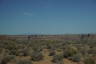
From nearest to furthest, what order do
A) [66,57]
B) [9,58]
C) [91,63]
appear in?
[91,63], [9,58], [66,57]

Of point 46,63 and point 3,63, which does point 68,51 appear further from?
point 3,63

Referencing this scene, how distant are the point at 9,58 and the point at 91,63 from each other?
9238 millimetres

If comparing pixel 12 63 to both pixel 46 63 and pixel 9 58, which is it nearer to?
pixel 9 58

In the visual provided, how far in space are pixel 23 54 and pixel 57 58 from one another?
7.02 metres

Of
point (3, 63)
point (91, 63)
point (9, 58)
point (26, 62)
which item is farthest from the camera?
point (9, 58)

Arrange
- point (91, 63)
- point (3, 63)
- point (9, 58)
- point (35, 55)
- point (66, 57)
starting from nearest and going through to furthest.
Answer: point (91, 63) < point (3, 63) < point (9, 58) < point (35, 55) < point (66, 57)

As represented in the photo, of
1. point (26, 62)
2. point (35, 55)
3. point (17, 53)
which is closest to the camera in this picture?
point (26, 62)

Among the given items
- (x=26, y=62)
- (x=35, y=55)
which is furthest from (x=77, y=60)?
(x=26, y=62)

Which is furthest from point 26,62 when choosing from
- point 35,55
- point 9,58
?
point 35,55

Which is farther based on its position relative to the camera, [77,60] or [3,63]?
[77,60]

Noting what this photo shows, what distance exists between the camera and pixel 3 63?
648 inches

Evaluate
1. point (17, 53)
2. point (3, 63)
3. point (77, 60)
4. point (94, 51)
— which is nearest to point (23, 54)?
point (17, 53)

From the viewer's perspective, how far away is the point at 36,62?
1819 cm

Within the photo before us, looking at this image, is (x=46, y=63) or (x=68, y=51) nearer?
(x=46, y=63)
